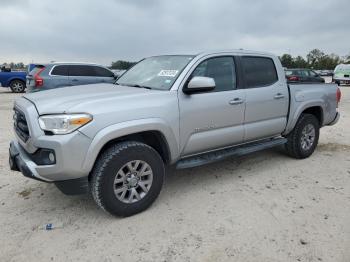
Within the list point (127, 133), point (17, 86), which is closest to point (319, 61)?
point (17, 86)

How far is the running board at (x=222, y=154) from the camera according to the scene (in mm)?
3895

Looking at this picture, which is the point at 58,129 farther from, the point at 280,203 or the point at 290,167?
the point at 290,167

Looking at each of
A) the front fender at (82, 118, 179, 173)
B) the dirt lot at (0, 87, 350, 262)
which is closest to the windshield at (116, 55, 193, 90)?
the front fender at (82, 118, 179, 173)

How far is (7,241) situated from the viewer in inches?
118

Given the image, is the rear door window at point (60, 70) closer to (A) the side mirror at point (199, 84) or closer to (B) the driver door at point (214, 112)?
(B) the driver door at point (214, 112)

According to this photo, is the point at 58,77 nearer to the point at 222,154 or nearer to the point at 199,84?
the point at 222,154

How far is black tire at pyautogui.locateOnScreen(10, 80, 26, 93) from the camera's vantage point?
59.7 ft

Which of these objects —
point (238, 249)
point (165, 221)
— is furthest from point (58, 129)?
point (238, 249)

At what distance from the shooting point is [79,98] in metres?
3.25

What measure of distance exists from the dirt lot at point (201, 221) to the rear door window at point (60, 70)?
7093 millimetres

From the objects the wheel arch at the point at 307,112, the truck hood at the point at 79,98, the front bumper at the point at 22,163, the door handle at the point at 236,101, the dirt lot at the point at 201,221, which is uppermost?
the truck hood at the point at 79,98

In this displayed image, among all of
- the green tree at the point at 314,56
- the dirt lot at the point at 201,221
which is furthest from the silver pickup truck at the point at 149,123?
the green tree at the point at 314,56

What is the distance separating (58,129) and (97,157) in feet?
1.59

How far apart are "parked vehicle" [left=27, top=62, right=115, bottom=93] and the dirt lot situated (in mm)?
6690
